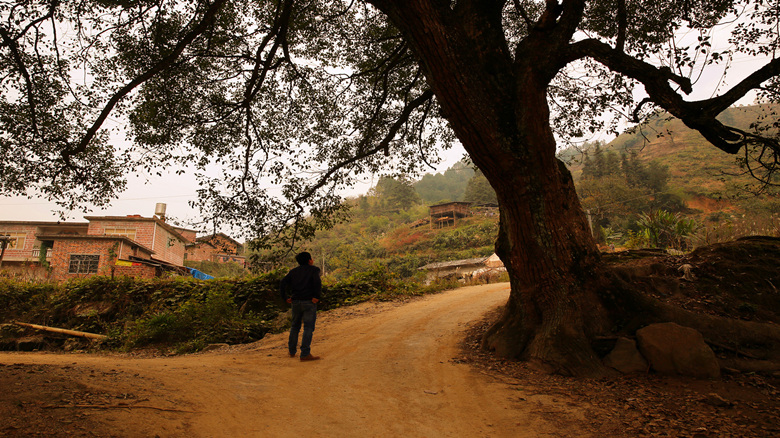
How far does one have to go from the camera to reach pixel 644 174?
128 feet

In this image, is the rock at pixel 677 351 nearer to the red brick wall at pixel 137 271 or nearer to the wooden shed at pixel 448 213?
the red brick wall at pixel 137 271

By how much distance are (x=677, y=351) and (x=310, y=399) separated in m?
4.02

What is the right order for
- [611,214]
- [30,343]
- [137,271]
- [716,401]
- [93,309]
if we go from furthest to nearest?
[611,214]
[137,271]
[93,309]
[30,343]
[716,401]

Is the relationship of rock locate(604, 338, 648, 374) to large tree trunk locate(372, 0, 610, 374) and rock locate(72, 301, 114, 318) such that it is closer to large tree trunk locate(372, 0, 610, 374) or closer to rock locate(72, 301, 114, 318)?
large tree trunk locate(372, 0, 610, 374)

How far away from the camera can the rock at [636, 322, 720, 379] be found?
387 centimetres

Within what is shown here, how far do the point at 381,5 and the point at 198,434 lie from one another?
5.18m

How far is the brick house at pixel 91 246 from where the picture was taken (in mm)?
22422

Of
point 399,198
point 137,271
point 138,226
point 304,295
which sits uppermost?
point 399,198

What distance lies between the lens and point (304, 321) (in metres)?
5.96

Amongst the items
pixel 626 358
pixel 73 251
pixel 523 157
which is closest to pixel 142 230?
pixel 73 251

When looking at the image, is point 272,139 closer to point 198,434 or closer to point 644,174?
point 198,434

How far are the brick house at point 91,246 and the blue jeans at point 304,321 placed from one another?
54.3 ft

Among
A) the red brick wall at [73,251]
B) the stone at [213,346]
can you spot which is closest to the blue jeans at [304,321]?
the stone at [213,346]

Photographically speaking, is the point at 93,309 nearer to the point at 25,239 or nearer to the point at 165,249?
the point at 165,249
